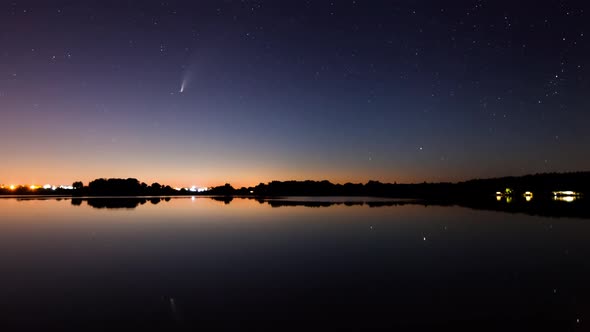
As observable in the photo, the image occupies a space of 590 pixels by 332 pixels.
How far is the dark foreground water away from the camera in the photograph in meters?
10.2

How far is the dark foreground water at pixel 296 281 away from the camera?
10.2 metres

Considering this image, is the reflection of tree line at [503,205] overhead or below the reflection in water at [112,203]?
below

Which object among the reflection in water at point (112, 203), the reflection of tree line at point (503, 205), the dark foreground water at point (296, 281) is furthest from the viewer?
the reflection in water at point (112, 203)

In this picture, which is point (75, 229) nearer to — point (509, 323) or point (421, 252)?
point (421, 252)

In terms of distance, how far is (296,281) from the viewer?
14.3 m

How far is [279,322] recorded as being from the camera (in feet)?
33.0

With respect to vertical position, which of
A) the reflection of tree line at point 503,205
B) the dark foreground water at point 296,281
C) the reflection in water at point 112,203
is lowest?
the dark foreground water at point 296,281

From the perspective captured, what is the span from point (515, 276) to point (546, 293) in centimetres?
242

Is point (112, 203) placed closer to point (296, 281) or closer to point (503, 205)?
point (503, 205)

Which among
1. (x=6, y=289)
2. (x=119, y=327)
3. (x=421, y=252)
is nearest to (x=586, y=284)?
(x=421, y=252)

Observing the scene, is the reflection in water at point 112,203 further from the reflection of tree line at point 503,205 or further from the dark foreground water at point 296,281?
the dark foreground water at point 296,281

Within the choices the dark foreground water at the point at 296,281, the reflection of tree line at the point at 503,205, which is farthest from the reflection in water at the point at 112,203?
the dark foreground water at the point at 296,281

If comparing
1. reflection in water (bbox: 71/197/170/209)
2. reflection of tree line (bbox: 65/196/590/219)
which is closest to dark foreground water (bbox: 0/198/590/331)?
reflection of tree line (bbox: 65/196/590/219)

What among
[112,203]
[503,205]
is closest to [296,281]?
[503,205]
